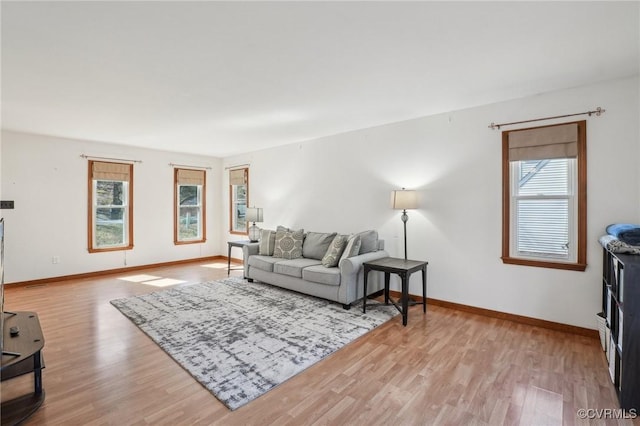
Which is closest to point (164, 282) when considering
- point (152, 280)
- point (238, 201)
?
point (152, 280)

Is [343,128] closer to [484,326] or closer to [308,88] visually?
[308,88]

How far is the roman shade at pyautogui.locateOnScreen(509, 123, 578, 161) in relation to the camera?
125 inches

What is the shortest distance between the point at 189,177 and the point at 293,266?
12.9 ft

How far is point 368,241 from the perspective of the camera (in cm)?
440

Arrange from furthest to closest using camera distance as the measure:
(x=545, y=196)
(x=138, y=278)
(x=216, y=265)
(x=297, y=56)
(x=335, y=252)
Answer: (x=216, y=265), (x=138, y=278), (x=335, y=252), (x=545, y=196), (x=297, y=56)

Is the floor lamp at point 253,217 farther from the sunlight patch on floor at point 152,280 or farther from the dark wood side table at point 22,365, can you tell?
the dark wood side table at point 22,365

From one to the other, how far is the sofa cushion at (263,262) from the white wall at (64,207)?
2697mm

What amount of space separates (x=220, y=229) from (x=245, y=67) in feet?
18.1

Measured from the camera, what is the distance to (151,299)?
171 inches

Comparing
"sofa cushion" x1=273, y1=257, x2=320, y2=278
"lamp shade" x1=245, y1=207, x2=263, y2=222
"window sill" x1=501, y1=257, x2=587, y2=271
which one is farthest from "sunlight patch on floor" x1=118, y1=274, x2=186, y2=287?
"window sill" x1=501, y1=257, x2=587, y2=271

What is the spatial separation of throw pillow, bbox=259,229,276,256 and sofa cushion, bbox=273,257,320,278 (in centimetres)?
45

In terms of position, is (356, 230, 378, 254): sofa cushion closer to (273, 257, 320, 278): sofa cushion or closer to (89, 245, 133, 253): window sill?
(273, 257, 320, 278): sofa cushion

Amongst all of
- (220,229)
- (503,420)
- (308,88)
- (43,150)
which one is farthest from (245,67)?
(220,229)

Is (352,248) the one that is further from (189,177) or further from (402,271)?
(189,177)
